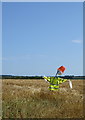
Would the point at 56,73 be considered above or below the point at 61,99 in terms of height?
above

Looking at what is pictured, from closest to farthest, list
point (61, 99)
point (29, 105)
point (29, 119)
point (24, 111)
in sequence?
point (29, 119), point (24, 111), point (29, 105), point (61, 99)

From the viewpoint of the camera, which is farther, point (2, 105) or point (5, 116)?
point (2, 105)

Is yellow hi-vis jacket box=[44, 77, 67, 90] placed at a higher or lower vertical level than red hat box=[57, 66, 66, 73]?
lower

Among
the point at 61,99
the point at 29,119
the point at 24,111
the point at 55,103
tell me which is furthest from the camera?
the point at 61,99

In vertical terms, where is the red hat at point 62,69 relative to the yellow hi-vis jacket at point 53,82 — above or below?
above

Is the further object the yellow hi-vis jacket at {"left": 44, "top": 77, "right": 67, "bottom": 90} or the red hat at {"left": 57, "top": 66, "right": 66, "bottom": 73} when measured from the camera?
the yellow hi-vis jacket at {"left": 44, "top": 77, "right": 67, "bottom": 90}

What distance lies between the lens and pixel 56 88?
33.0 feet

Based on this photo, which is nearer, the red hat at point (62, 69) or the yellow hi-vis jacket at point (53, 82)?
the red hat at point (62, 69)

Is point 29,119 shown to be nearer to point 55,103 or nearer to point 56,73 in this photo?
point 55,103

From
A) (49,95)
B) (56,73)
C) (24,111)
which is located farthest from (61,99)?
(56,73)

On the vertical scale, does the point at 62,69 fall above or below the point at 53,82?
above

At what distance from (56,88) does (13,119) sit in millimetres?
5183

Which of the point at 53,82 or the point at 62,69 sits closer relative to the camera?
the point at 62,69

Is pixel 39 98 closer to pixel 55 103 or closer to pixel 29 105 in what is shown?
pixel 55 103
